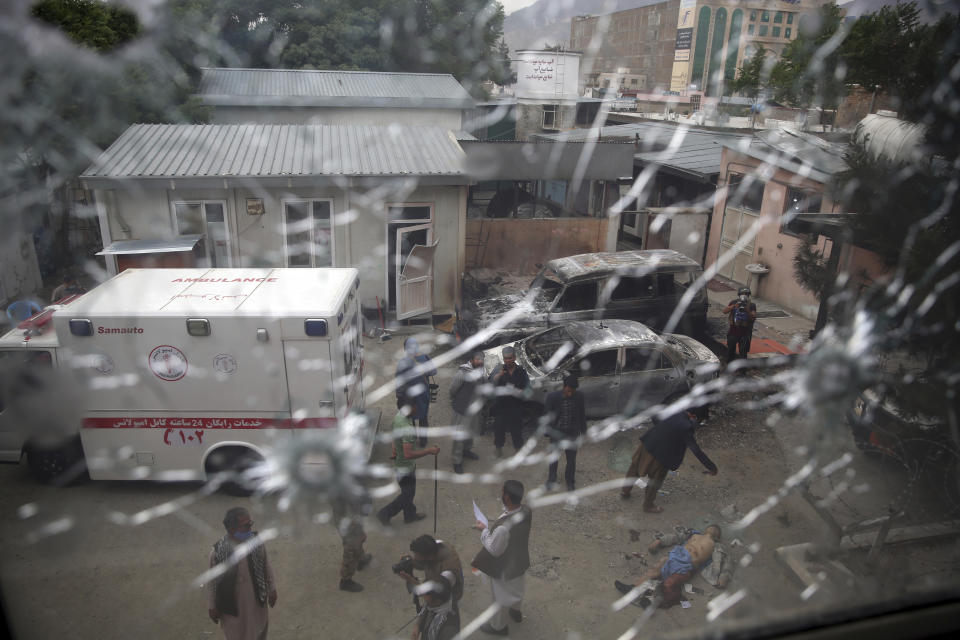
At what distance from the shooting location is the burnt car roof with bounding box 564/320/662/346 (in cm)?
321

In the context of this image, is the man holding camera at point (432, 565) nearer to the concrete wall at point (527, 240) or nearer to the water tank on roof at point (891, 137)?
the water tank on roof at point (891, 137)

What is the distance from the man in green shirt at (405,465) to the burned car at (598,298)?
1548mm

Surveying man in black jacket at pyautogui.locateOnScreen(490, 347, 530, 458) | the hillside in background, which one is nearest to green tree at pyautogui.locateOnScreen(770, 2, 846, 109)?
the hillside in background

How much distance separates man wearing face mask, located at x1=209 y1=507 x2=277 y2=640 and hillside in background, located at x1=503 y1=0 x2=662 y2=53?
4.70ft

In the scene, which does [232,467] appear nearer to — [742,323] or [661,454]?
[661,454]

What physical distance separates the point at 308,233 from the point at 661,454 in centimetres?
315

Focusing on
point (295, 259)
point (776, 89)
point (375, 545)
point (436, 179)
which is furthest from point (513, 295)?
point (776, 89)

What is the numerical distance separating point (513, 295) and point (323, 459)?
9.90ft

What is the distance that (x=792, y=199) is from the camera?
15.6 ft

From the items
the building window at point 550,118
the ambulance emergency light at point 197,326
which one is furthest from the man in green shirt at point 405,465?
the building window at point 550,118

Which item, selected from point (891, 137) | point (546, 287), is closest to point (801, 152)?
point (891, 137)

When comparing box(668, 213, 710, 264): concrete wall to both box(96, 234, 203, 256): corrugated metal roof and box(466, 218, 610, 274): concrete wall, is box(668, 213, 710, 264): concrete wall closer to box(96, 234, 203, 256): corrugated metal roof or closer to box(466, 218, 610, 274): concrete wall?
box(466, 218, 610, 274): concrete wall

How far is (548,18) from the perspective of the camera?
1.22 metres

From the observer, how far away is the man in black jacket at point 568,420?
8.62 feet
